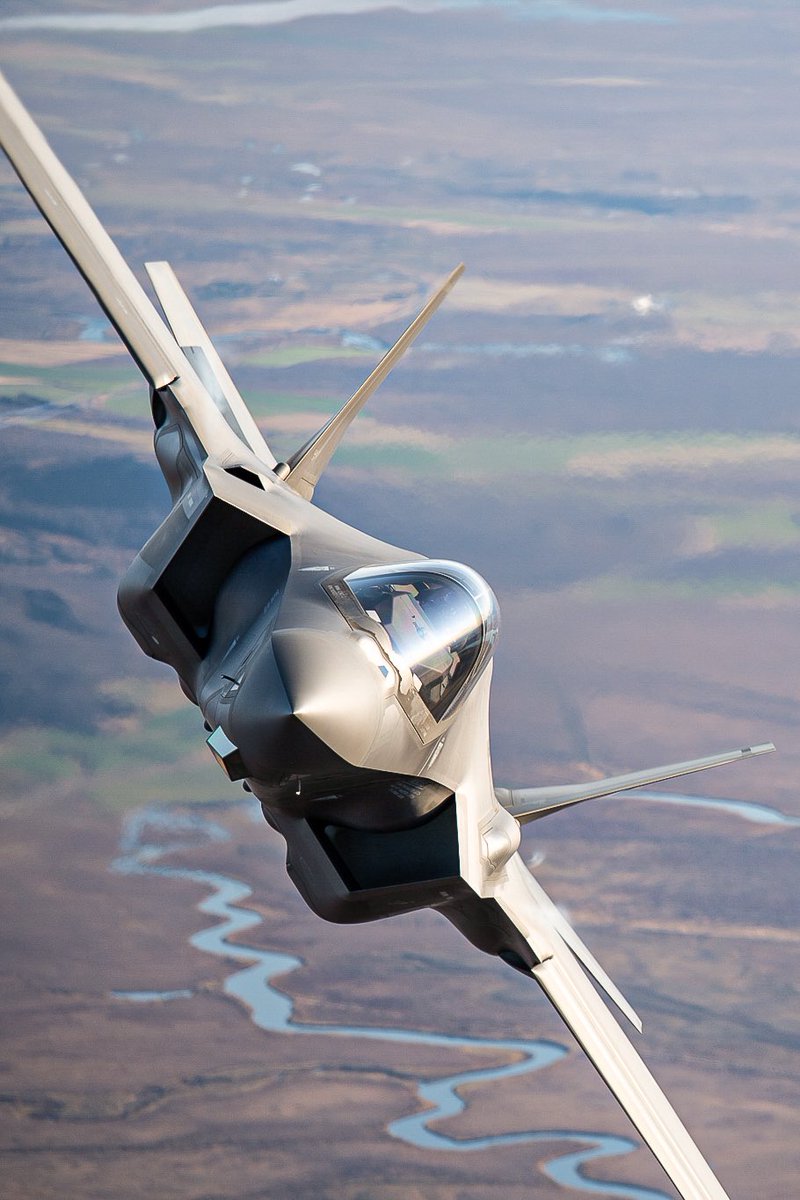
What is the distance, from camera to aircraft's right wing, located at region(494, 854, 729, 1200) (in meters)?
20.0

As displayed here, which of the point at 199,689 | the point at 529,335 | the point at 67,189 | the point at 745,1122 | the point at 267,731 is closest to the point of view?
the point at 267,731

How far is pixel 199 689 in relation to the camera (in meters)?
17.0

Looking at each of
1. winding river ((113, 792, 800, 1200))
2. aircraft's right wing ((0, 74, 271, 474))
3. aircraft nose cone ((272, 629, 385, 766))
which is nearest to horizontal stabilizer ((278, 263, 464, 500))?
aircraft's right wing ((0, 74, 271, 474))

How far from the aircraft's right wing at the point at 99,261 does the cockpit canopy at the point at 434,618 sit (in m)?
5.00

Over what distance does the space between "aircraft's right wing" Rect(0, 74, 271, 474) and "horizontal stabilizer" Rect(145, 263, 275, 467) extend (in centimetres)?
92

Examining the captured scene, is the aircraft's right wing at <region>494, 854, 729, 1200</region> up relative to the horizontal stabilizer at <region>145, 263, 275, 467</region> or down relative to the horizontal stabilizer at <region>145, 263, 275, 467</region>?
down

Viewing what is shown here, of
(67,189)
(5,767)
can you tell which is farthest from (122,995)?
(67,189)

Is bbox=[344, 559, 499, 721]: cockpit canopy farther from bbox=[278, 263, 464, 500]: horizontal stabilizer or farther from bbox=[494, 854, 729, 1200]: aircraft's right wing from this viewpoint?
bbox=[494, 854, 729, 1200]: aircraft's right wing

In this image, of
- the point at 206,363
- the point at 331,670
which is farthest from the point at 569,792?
the point at 206,363

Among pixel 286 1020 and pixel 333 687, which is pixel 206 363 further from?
pixel 286 1020

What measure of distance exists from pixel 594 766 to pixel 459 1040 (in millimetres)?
13394

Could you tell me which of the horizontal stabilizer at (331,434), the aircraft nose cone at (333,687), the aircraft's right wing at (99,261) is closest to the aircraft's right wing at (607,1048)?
the horizontal stabilizer at (331,434)

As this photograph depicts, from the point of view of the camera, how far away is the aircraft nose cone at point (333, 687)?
13547 millimetres

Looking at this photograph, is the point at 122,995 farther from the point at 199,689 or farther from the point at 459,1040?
the point at 199,689
